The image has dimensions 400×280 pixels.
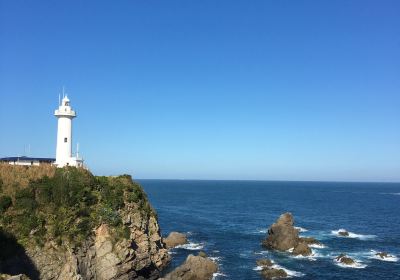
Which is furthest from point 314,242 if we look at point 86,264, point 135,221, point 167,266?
point 86,264

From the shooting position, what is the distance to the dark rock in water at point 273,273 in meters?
53.4

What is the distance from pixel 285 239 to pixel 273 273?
16.3 meters

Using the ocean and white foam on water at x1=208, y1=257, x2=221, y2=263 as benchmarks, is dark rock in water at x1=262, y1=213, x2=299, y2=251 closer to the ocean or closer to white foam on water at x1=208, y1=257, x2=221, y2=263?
the ocean

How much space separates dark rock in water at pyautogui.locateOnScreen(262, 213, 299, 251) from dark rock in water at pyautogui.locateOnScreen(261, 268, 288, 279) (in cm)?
1431

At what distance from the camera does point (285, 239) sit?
227 ft

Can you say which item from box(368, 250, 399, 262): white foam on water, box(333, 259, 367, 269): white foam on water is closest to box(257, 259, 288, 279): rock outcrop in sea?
box(333, 259, 367, 269): white foam on water

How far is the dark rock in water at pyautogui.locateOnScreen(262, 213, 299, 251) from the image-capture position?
226 ft

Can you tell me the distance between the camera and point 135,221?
4891 cm

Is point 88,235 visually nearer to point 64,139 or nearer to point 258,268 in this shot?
point 64,139

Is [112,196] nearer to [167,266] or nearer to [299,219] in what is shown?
[167,266]

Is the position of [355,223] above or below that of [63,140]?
below

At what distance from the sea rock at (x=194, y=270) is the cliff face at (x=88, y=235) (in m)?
3.05

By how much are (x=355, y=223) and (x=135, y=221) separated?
236ft

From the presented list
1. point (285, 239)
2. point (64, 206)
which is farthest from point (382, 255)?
point (64, 206)
